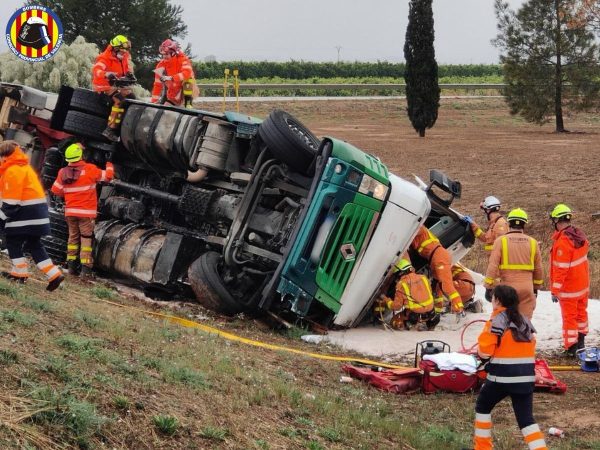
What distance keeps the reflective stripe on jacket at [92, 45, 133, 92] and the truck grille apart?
12.4 feet

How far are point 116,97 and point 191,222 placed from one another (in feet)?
6.12

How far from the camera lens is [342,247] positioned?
31.9 feet

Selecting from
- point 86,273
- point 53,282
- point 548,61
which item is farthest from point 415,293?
point 548,61

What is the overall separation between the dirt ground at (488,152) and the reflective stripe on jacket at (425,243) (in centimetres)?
341

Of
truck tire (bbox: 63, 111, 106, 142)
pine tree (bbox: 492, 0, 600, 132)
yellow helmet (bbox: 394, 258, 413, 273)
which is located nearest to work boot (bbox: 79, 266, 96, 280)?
truck tire (bbox: 63, 111, 106, 142)

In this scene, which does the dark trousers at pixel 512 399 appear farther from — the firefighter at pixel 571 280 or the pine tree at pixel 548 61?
the pine tree at pixel 548 61

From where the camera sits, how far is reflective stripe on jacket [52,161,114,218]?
36.3ft

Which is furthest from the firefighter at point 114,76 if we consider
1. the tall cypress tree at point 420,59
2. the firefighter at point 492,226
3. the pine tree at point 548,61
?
the pine tree at point 548,61

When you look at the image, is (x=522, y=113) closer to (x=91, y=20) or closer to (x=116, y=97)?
(x=91, y=20)

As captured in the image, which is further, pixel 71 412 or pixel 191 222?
pixel 191 222

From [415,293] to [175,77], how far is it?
14.6 ft

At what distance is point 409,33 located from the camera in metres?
33.2

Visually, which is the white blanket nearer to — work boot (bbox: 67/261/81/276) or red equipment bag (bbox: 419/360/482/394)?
red equipment bag (bbox: 419/360/482/394)

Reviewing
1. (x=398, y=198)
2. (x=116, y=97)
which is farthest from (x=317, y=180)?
(x=116, y=97)
